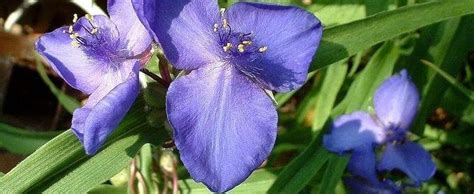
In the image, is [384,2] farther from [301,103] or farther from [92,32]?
[92,32]

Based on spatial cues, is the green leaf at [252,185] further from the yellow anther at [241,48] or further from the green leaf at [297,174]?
the yellow anther at [241,48]

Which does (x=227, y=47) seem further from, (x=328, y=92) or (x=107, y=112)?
(x=328, y=92)

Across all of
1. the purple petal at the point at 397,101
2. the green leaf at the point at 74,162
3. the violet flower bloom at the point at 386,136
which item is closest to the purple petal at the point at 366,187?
the violet flower bloom at the point at 386,136

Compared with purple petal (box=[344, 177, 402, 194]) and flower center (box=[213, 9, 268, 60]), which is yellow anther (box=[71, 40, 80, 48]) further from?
purple petal (box=[344, 177, 402, 194])

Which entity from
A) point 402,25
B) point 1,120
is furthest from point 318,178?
point 1,120

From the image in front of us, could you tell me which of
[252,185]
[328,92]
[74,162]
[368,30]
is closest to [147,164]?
[252,185]

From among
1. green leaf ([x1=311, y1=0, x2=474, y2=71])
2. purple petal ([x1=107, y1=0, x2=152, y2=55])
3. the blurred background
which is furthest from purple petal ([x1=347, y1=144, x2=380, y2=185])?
purple petal ([x1=107, y1=0, x2=152, y2=55])

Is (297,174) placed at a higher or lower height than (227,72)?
lower
